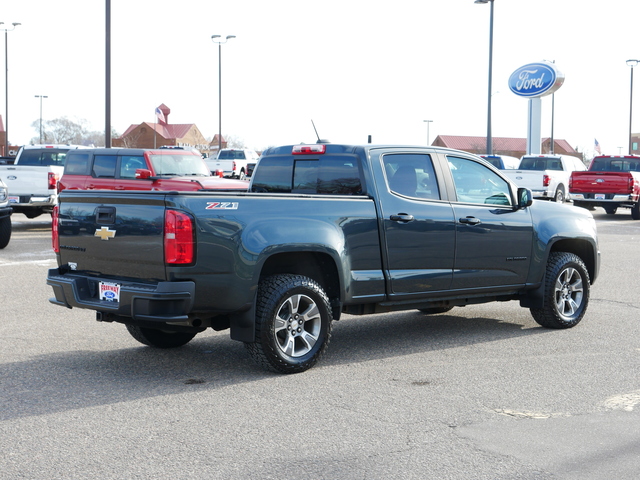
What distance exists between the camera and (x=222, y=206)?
609 cm

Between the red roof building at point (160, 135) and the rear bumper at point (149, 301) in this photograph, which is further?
the red roof building at point (160, 135)

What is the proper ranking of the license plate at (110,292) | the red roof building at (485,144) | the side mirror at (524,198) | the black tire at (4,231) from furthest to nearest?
the red roof building at (485,144)
the black tire at (4,231)
the side mirror at (524,198)
the license plate at (110,292)

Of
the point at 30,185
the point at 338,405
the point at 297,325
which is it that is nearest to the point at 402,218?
the point at 297,325

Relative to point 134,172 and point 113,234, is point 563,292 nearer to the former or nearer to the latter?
point 113,234

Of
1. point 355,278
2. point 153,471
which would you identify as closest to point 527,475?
point 153,471

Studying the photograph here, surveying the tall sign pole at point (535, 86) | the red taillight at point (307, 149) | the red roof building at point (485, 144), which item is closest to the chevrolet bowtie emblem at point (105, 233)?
the red taillight at point (307, 149)

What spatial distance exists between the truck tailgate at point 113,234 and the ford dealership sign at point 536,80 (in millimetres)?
46764

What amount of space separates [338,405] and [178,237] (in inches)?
63.5

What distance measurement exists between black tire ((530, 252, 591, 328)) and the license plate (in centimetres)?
435

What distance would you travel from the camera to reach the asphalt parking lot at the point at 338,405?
14.8ft

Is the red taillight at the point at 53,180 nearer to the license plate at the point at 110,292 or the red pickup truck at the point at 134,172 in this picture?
the red pickup truck at the point at 134,172

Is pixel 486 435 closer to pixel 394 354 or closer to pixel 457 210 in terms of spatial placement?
pixel 394 354

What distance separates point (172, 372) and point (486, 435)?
2.69m

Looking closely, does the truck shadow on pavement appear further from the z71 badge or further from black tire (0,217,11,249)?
black tire (0,217,11,249)
